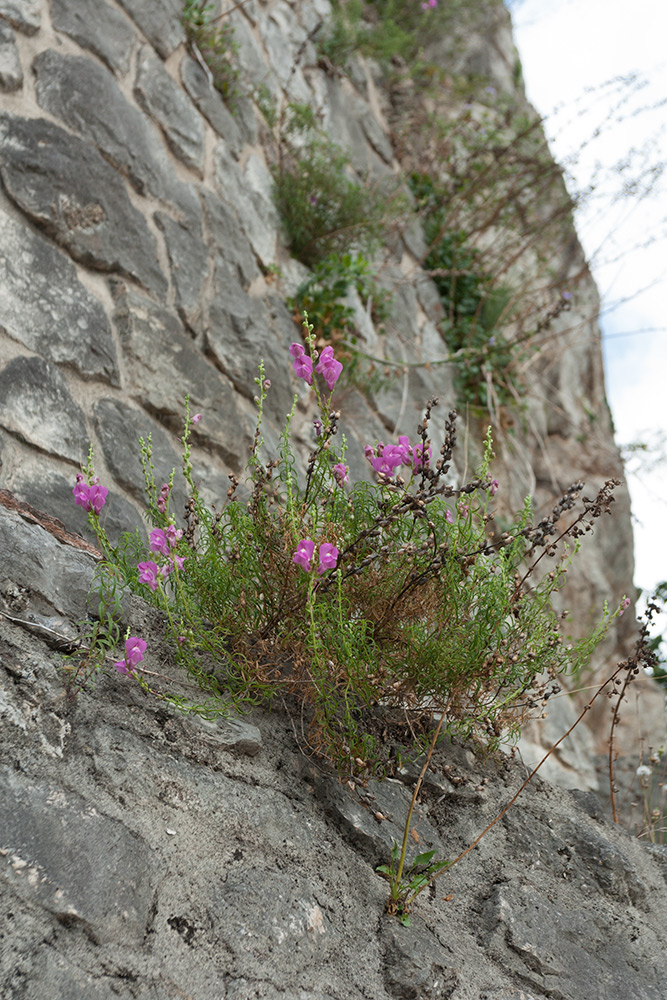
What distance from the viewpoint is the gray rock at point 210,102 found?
3.56 meters

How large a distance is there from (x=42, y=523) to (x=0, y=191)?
1.16 meters

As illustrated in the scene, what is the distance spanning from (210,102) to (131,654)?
3.00m

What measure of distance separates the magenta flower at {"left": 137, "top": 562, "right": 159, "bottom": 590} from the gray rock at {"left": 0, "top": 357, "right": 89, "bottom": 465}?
1.93 ft

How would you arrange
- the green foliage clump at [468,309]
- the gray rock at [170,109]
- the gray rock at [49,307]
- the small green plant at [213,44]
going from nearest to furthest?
the gray rock at [49,307] < the gray rock at [170,109] < the small green plant at [213,44] < the green foliage clump at [468,309]

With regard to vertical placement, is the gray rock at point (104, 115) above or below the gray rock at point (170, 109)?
below

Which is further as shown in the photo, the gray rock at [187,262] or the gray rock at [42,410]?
the gray rock at [187,262]

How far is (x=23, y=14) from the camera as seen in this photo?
8.95ft

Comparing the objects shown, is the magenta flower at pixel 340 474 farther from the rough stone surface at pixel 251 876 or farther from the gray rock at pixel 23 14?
the gray rock at pixel 23 14

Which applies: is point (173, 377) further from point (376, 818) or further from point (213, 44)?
point (213, 44)

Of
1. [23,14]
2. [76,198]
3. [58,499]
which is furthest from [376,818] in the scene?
[23,14]

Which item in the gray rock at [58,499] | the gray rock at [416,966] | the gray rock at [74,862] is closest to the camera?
the gray rock at [74,862]

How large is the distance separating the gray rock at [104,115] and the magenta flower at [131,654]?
2019mm

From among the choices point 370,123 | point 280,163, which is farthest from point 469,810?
point 370,123

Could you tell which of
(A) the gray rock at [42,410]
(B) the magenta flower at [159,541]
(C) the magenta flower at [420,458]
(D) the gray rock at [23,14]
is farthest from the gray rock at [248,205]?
(B) the magenta flower at [159,541]
